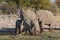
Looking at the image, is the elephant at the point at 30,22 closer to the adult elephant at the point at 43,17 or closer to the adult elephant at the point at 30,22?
the adult elephant at the point at 30,22

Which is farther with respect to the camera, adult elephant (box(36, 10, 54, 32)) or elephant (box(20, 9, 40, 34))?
adult elephant (box(36, 10, 54, 32))

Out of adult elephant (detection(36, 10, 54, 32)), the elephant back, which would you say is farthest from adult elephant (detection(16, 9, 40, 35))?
the elephant back

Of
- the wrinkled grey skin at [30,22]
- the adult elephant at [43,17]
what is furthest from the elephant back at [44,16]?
the wrinkled grey skin at [30,22]

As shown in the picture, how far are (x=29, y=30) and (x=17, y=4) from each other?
36.0 meters

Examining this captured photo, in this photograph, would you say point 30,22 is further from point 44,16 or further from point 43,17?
point 44,16

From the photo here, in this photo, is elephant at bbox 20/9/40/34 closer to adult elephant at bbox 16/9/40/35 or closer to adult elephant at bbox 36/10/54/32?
adult elephant at bbox 16/9/40/35

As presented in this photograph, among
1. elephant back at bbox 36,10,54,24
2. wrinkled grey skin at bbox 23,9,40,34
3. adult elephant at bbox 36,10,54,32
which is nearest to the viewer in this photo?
wrinkled grey skin at bbox 23,9,40,34

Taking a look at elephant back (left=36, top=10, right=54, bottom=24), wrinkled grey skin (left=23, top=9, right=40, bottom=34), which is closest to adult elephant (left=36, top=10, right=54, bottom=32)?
elephant back (left=36, top=10, right=54, bottom=24)

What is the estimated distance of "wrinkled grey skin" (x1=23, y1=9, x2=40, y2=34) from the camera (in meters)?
15.3

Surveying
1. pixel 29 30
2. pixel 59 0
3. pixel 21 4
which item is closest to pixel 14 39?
pixel 29 30

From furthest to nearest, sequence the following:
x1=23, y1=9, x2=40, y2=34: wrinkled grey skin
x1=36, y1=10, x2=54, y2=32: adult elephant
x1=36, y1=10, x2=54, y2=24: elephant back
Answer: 1. x1=36, y1=10, x2=54, y2=24: elephant back
2. x1=36, y1=10, x2=54, y2=32: adult elephant
3. x1=23, y1=9, x2=40, y2=34: wrinkled grey skin

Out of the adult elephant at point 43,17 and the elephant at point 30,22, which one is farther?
the adult elephant at point 43,17

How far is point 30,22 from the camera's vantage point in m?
15.3

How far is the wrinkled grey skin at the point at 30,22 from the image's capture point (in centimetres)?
1526
